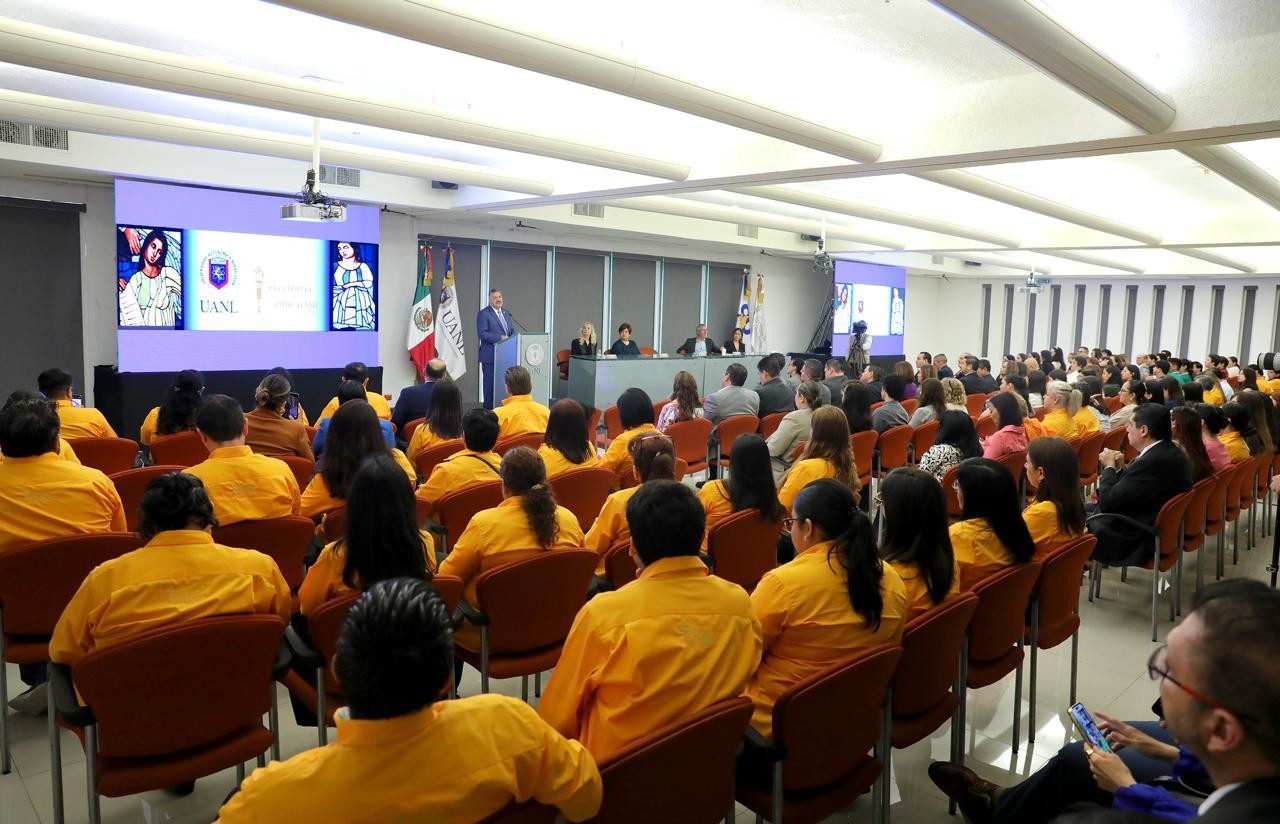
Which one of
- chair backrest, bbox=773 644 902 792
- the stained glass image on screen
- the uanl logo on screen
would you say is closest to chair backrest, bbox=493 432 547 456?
chair backrest, bbox=773 644 902 792

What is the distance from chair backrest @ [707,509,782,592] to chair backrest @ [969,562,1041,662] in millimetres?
979

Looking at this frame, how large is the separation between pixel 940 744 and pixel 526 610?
1.90m

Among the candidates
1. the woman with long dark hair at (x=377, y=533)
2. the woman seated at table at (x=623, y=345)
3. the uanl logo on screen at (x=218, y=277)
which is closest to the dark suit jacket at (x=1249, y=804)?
the woman with long dark hair at (x=377, y=533)

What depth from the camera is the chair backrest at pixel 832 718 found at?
199 cm

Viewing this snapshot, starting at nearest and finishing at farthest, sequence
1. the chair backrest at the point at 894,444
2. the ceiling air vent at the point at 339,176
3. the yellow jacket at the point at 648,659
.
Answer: the yellow jacket at the point at 648,659
the chair backrest at the point at 894,444
the ceiling air vent at the point at 339,176

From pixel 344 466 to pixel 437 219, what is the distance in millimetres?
8624

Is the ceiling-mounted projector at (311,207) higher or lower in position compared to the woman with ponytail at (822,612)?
higher

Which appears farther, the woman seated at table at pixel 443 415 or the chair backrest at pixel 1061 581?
the woman seated at table at pixel 443 415

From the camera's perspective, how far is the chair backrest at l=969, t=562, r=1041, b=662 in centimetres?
285

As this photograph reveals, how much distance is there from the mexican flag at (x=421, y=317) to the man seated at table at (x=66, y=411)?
6110 millimetres

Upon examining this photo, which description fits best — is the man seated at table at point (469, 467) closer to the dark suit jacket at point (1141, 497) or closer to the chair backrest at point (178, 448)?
the chair backrest at point (178, 448)

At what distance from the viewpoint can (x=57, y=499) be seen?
320 centimetres

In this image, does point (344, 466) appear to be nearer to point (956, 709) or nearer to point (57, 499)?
point (57, 499)

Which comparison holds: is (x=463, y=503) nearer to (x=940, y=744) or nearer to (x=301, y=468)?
(x=301, y=468)
